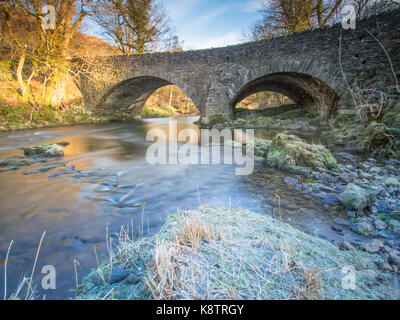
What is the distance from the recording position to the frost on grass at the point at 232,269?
1244 mm

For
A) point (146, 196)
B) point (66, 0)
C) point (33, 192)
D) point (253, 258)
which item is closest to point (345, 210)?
point (253, 258)

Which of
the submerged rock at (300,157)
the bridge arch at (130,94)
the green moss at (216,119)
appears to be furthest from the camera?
the bridge arch at (130,94)

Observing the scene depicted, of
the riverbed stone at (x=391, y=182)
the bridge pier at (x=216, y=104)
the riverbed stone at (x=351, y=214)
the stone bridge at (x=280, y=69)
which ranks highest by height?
the stone bridge at (x=280, y=69)

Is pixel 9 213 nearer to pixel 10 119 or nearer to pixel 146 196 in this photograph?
pixel 146 196

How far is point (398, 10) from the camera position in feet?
21.3

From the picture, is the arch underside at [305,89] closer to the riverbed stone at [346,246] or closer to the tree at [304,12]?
the tree at [304,12]

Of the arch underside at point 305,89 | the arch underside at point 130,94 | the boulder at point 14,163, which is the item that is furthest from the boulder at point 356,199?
the arch underside at point 130,94

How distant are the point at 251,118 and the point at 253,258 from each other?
37.2 ft

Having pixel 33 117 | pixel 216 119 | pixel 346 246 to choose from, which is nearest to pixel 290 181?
pixel 346 246

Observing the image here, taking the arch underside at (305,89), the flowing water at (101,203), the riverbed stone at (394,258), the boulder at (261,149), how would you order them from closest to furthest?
1. the riverbed stone at (394,258)
2. the flowing water at (101,203)
3. the boulder at (261,149)
4. the arch underside at (305,89)

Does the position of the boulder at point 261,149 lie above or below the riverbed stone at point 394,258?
above

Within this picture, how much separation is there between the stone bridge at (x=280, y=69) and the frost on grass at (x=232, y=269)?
16.9ft

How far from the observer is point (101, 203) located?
2965 mm

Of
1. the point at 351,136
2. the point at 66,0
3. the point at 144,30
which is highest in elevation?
the point at 144,30
